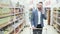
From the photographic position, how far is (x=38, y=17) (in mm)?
3332

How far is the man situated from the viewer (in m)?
3.29

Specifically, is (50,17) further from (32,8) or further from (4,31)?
(4,31)

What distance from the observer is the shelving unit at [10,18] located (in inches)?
117

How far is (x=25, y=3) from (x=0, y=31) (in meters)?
1.09

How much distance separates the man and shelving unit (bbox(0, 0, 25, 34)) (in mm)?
372

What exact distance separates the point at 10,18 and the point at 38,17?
2.76 feet

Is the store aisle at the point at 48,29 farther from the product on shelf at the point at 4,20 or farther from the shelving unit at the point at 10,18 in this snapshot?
the product on shelf at the point at 4,20

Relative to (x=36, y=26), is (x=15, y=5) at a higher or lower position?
higher

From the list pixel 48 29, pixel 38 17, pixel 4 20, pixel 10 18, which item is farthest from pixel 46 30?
pixel 4 20

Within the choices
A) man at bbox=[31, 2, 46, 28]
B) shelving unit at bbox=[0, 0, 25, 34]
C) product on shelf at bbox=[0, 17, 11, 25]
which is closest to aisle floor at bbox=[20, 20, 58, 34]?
man at bbox=[31, 2, 46, 28]

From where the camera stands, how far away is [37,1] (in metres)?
3.28

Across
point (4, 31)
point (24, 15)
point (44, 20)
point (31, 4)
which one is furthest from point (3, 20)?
point (44, 20)

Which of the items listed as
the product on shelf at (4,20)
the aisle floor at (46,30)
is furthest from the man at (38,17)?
the product on shelf at (4,20)

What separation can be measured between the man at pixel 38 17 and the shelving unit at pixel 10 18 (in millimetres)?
372
